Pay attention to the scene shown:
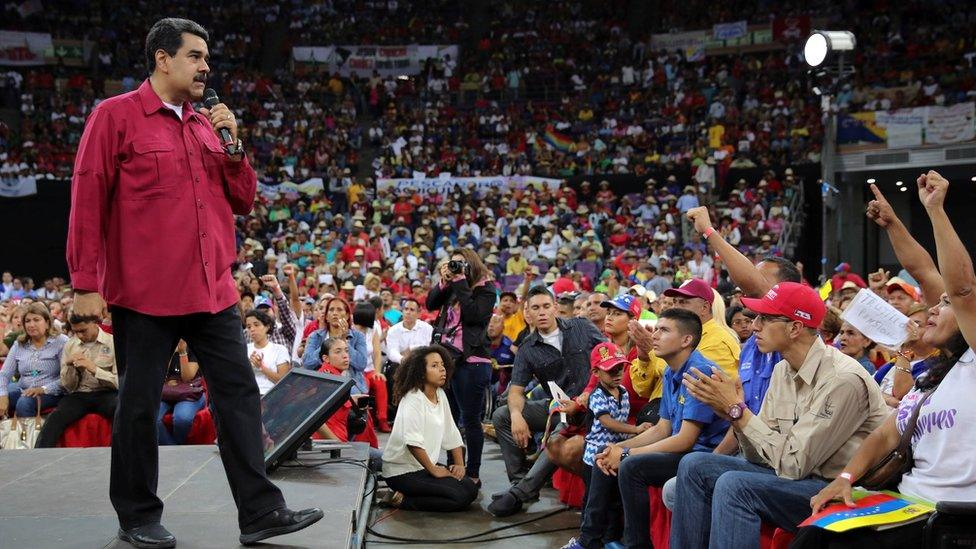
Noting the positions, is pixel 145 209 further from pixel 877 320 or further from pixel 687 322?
pixel 877 320

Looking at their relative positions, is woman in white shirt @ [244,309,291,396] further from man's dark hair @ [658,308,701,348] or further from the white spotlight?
the white spotlight

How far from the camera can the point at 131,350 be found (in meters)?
3.20

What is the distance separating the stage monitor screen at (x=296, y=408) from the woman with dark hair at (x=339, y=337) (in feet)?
4.96

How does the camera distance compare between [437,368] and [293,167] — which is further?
[293,167]

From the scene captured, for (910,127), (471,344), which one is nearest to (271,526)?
(471,344)

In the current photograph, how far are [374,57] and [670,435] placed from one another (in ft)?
82.4

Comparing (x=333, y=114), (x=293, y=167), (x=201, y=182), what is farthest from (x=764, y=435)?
(x=333, y=114)

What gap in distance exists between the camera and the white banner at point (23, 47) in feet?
84.4

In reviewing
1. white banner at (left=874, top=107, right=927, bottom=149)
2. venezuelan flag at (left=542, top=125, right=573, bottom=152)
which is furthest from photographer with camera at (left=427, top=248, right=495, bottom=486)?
venezuelan flag at (left=542, top=125, right=573, bottom=152)

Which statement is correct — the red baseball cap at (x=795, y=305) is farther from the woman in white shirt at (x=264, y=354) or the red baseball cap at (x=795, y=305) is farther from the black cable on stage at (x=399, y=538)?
the woman in white shirt at (x=264, y=354)

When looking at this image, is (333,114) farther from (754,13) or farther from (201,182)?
(201,182)

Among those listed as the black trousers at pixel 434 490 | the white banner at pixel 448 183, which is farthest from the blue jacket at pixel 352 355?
the white banner at pixel 448 183

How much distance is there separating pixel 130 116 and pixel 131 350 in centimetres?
78

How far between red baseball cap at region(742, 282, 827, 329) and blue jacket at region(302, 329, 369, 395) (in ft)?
13.5
